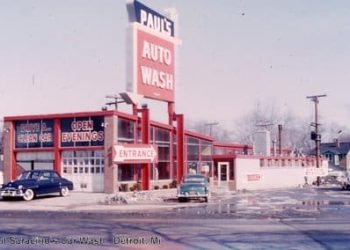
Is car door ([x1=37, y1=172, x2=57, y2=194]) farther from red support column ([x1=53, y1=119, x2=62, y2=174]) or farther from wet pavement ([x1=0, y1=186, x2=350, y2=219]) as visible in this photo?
red support column ([x1=53, y1=119, x2=62, y2=174])

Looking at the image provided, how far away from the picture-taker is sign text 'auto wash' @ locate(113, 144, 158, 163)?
37125 mm

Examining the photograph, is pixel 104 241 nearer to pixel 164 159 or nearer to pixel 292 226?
pixel 292 226

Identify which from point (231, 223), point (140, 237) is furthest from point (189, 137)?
point (140, 237)

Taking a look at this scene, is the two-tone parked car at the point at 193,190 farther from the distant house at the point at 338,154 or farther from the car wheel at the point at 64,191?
the distant house at the point at 338,154

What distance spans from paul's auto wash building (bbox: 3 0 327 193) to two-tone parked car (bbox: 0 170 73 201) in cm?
427

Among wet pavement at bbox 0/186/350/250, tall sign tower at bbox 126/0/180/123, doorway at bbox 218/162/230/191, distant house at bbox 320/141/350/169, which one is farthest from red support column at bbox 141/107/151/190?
distant house at bbox 320/141/350/169

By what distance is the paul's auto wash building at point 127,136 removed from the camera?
38000mm

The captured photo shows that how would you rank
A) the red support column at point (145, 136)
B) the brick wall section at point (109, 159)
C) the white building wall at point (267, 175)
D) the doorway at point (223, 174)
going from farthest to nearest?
1. the doorway at point (223, 174)
2. the white building wall at point (267, 175)
3. the red support column at point (145, 136)
4. the brick wall section at point (109, 159)

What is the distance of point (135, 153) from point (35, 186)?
8740 millimetres

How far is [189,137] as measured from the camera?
4912cm

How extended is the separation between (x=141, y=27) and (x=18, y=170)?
1372cm

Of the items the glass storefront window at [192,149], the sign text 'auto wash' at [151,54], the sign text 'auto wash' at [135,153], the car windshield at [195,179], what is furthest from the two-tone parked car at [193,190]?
the glass storefront window at [192,149]

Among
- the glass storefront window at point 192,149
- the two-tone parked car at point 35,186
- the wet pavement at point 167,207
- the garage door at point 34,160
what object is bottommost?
the wet pavement at point 167,207

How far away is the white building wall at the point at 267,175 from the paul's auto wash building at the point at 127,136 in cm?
682
